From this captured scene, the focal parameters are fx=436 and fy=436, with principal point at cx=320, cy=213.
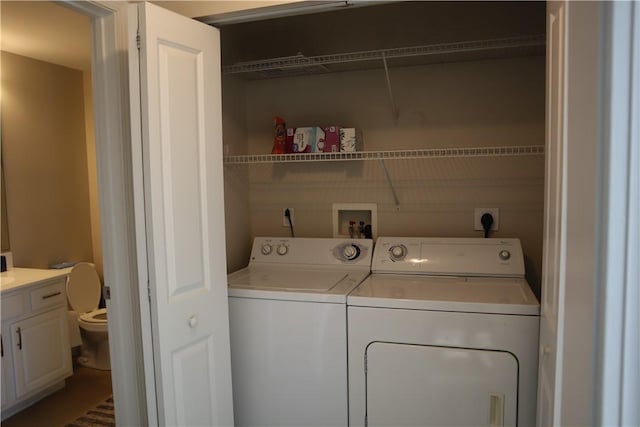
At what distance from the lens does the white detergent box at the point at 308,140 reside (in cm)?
252

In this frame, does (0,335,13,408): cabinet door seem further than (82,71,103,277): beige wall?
No

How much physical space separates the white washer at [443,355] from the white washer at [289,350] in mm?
74

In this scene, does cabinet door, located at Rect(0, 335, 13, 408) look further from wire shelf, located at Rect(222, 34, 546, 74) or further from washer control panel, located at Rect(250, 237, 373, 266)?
wire shelf, located at Rect(222, 34, 546, 74)

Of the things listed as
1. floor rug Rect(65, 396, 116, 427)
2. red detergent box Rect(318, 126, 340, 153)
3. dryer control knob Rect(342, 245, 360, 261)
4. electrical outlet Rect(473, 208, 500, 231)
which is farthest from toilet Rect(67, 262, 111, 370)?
electrical outlet Rect(473, 208, 500, 231)

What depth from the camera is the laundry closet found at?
2.28 meters

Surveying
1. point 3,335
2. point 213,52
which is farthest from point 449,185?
point 3,335

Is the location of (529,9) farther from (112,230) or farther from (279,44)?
(112,230)

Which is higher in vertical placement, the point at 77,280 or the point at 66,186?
the point at 66,186

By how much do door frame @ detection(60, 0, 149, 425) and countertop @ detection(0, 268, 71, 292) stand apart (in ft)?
4.27

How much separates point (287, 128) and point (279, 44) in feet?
1.64

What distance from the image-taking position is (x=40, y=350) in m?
2.75

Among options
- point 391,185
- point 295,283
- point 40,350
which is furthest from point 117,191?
point 40,350

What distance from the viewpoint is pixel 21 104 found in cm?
310

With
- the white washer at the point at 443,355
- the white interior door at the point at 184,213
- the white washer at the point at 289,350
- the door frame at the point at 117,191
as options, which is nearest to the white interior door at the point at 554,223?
the white washer at the point at 443,355
